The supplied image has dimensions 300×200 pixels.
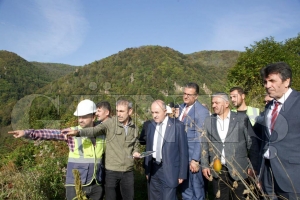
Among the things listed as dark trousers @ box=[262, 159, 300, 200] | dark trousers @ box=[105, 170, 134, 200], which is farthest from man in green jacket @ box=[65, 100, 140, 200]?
dark trousers @ box=[262, 159, 300, 200]

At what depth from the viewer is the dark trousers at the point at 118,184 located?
3.39 metres

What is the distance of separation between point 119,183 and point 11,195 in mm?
1409

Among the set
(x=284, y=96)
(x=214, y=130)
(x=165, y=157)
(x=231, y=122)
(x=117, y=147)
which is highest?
(x=284, y=96)

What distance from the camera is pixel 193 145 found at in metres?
4.03

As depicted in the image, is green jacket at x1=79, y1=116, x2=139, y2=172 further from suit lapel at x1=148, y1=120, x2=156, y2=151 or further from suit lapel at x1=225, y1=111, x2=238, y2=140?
suit lapel at x1=225, y1=111, x2=238, y2=140

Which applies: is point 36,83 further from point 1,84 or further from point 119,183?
point 119,183

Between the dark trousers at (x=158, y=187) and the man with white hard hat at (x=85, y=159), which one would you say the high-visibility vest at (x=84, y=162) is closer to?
the man with white hard hat at (x=85, y=159)

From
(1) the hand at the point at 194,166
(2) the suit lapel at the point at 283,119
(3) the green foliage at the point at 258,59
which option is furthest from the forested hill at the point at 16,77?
(2) the suit lapel at the point at 283,119

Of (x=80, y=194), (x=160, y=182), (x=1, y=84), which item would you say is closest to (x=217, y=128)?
(x=160, y=182)

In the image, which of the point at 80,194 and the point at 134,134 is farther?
the point at 134,134

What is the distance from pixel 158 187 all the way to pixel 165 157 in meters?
0.47

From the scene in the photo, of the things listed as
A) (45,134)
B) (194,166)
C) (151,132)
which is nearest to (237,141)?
(194,166)

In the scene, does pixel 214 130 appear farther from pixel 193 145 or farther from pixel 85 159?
pixel 85 159

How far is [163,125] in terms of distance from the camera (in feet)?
12.0
